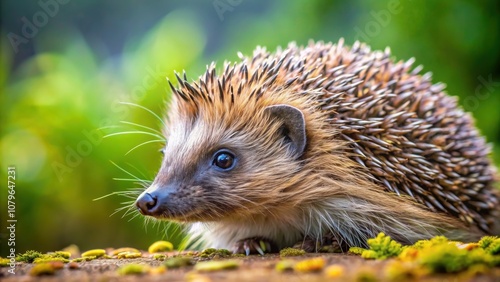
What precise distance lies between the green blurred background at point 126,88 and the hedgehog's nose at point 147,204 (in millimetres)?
1899

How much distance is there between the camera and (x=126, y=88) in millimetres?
5145

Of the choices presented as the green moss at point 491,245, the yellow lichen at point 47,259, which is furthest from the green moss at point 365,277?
the yellow lichen at point 47,259

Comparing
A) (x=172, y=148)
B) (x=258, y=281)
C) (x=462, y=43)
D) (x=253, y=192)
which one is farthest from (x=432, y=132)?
(x=462, y=43)

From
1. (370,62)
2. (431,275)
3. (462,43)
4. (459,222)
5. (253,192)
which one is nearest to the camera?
(431,275)

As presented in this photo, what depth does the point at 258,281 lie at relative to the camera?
166 cm

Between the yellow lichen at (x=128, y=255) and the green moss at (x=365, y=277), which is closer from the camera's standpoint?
the green moss at (x=365, y=277)

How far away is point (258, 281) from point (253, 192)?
91 centimetres

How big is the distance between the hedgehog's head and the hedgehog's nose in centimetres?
6

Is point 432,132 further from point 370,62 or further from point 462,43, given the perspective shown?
point 462,43

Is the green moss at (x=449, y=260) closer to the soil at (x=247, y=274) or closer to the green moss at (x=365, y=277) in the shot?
the soil at (x=247, y=274)

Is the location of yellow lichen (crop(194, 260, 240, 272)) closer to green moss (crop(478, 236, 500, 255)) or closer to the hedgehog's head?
the hedgehog's head

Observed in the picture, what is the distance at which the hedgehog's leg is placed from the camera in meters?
2.59

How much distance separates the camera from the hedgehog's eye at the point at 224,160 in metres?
2.56

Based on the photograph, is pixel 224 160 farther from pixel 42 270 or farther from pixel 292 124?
pixel 42 270
